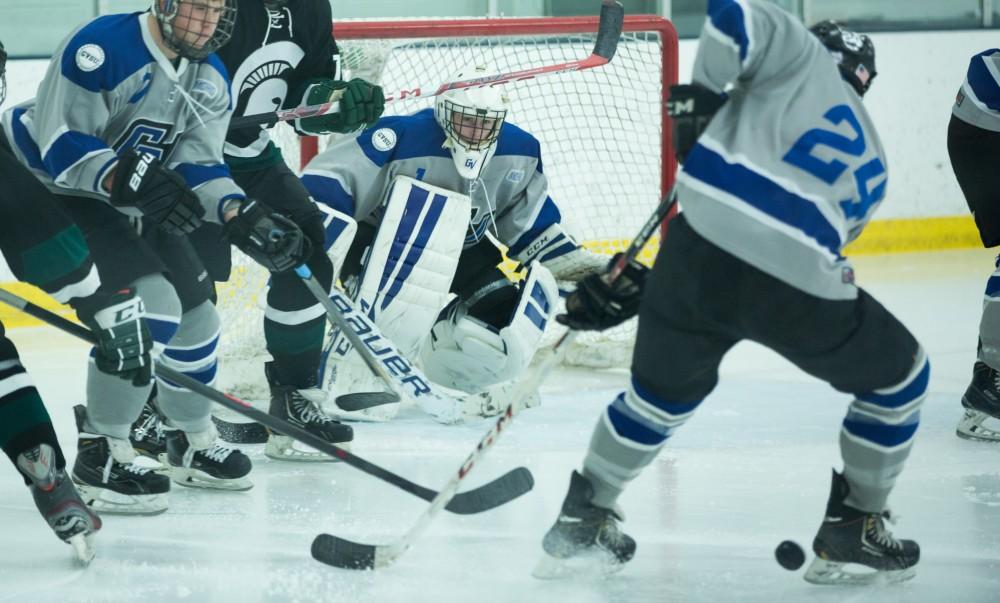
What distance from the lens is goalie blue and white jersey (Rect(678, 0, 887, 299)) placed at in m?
1.97

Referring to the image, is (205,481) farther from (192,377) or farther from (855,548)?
(855,548)

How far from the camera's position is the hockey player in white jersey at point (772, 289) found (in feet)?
6.49

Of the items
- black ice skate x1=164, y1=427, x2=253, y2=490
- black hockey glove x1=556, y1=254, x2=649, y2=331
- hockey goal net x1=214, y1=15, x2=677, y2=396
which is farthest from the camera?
hockey goal net x1=214, y1=15, x2=677, y2=396

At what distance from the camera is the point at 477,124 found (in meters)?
3.29

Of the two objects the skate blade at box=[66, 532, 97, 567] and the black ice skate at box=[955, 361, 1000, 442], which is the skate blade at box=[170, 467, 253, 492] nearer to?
the skate blade at box=[66, 532, 97, 567]

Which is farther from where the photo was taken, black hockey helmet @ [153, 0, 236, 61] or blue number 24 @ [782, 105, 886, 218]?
black hockey helmet @ [153, 0, 236, 61]

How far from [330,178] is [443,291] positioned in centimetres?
40

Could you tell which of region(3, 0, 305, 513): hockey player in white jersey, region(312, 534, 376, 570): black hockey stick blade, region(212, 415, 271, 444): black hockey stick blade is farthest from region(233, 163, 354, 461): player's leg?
region(312, 534, 376, 570): black hockey stick blade

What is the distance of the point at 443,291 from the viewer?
3416 millimetres

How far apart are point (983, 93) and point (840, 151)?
4.68 ft

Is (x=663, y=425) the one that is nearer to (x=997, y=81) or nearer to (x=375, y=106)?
(x=375, y=106)

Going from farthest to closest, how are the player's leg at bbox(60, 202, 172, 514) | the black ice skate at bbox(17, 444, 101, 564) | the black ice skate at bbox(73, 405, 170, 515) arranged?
1. the black ice skate at bbox(73, 405, 170, 515)
2. the player's leg at bbox(60, 202, 172, 514)
3. the black ice skate at bbox(17, 444, 101, 564)

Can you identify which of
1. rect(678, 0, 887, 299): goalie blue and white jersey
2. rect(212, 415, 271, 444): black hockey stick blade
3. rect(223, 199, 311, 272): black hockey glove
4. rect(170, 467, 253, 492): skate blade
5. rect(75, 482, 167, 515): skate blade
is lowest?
rect(212, 415, 271, 444): black hockey stick blade

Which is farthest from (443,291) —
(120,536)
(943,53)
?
(943,53)
